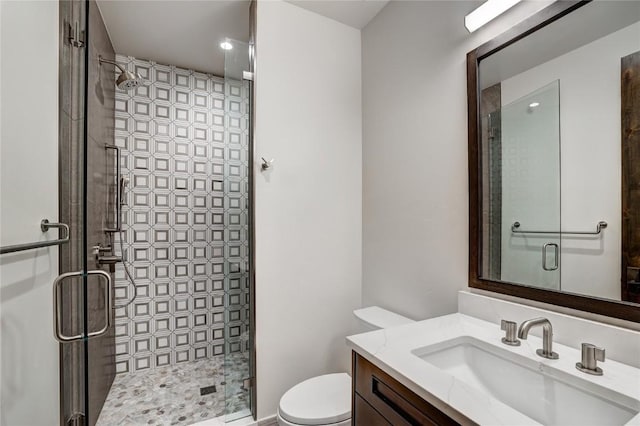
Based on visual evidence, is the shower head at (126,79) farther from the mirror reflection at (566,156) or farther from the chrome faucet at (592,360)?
the chrome faucet at (592,360)

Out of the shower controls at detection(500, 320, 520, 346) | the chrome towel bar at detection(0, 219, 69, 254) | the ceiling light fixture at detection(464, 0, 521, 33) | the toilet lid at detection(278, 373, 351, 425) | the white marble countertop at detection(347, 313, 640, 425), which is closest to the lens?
the white marble countertop at detection(347, 313, 640, 425)

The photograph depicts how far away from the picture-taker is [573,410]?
0.79 meters

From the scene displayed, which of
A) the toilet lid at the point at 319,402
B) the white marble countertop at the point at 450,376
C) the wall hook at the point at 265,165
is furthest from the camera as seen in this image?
the wall hook at the point at 265,165

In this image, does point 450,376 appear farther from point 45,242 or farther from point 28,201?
point 28,201

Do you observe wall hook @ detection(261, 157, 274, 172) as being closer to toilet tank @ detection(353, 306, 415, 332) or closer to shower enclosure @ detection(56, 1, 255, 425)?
shower enclosure @ detection(56, 1, 255, 425)

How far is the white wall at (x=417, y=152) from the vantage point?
1426 mm

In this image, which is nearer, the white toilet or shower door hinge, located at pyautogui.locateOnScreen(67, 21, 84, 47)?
shower door hinge, located at pyautogui.locateOnScreen(67, 21, 84, 47)

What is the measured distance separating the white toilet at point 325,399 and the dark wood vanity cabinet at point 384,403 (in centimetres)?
33

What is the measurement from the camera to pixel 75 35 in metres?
1.25

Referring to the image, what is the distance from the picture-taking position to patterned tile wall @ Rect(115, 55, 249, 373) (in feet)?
7.86

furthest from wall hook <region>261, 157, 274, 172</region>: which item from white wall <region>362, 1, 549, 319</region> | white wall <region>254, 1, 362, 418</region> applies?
white wall <region>362, 1, 549, 319</region>

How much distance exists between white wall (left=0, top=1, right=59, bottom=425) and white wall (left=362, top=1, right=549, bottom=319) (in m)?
1.61

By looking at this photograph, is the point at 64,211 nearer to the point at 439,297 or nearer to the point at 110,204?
the point at 110,204

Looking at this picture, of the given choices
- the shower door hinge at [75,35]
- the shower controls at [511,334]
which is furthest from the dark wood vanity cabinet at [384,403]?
the shower door hinge at [75,35]
